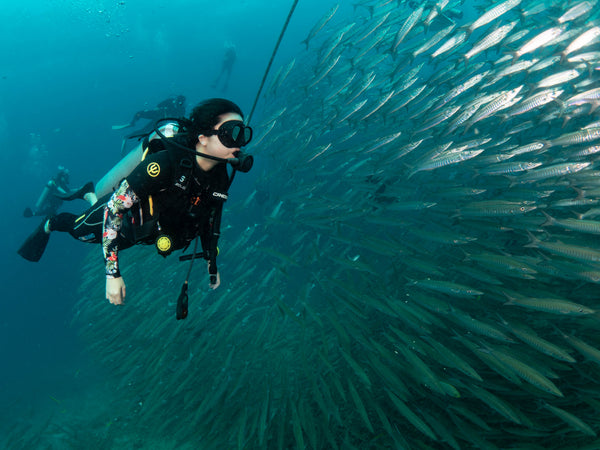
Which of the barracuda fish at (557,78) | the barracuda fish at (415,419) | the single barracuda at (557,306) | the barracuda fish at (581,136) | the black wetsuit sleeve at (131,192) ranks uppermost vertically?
the barracuda fish at (557,78)

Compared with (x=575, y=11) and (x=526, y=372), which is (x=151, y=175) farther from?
(x=575, y=11)

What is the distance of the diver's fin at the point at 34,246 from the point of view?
12.1ft

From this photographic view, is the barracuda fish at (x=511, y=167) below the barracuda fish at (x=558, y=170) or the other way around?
the other way around

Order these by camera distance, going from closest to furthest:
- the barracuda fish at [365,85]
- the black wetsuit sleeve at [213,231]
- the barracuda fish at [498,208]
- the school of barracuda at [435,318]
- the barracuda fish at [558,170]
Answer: the black wetsuit sleeve at [213,231] → the school of barracuda at [435,318] → the barracuda fish at [498,208] → the barracuda fish at [558,170] → the barracuda fish at [365,85]

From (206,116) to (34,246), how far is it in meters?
3.13

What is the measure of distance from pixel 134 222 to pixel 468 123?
16.3 ft

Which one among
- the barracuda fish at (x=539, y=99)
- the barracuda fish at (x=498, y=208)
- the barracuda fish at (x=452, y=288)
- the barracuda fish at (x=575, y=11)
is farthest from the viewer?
the barracuda fish at (x=575, y=11)

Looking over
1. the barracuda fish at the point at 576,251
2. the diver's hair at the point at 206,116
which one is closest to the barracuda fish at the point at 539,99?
the barracuda fish at the point at 576,251

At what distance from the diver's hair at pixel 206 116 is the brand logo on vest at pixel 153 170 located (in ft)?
1.08

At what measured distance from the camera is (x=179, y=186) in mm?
2240

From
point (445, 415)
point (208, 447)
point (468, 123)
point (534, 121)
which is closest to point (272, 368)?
point (208, 447)

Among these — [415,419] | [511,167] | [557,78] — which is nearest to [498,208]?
[511,167]

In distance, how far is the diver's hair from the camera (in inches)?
85.2

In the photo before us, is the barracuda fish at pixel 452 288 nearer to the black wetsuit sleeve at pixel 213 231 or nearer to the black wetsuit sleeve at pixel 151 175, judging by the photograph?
the black wetsuit sleeve at pixel 213 231
